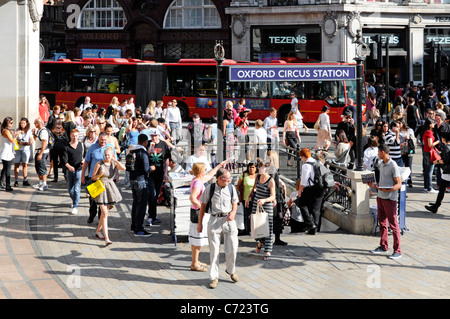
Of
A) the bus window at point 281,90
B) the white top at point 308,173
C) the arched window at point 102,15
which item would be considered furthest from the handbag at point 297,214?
the arched window at point 102,15

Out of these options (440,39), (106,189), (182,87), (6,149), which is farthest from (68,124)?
(440,39)

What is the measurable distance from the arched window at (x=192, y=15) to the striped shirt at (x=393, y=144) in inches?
1086

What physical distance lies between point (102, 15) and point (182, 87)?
14.0m

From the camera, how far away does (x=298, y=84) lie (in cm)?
3081

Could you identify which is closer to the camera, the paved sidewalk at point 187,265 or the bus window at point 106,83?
the paved sidewalk at point 187,265

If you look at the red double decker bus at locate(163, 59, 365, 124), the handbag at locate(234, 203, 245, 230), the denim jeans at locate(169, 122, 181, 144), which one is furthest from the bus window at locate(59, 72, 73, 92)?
the handbag at locate(234, 203, 245, 230)

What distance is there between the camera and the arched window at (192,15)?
41812 mm

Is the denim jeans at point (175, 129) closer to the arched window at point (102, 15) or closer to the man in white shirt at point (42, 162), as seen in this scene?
the man in white shirt at point (42, 162)

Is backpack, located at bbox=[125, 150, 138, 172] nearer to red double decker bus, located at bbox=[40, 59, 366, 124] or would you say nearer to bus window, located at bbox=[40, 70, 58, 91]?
red double decker bus, located at bbox=[40, 59, 366, 124]

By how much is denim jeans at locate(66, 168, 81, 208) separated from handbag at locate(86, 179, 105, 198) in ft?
7.45

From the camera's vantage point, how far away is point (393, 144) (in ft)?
49.8

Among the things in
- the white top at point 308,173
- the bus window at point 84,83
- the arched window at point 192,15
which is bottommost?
the white top at point 308,173

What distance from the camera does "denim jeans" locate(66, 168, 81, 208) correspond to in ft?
46.3

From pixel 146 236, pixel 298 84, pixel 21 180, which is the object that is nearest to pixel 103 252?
pixel 146 236
